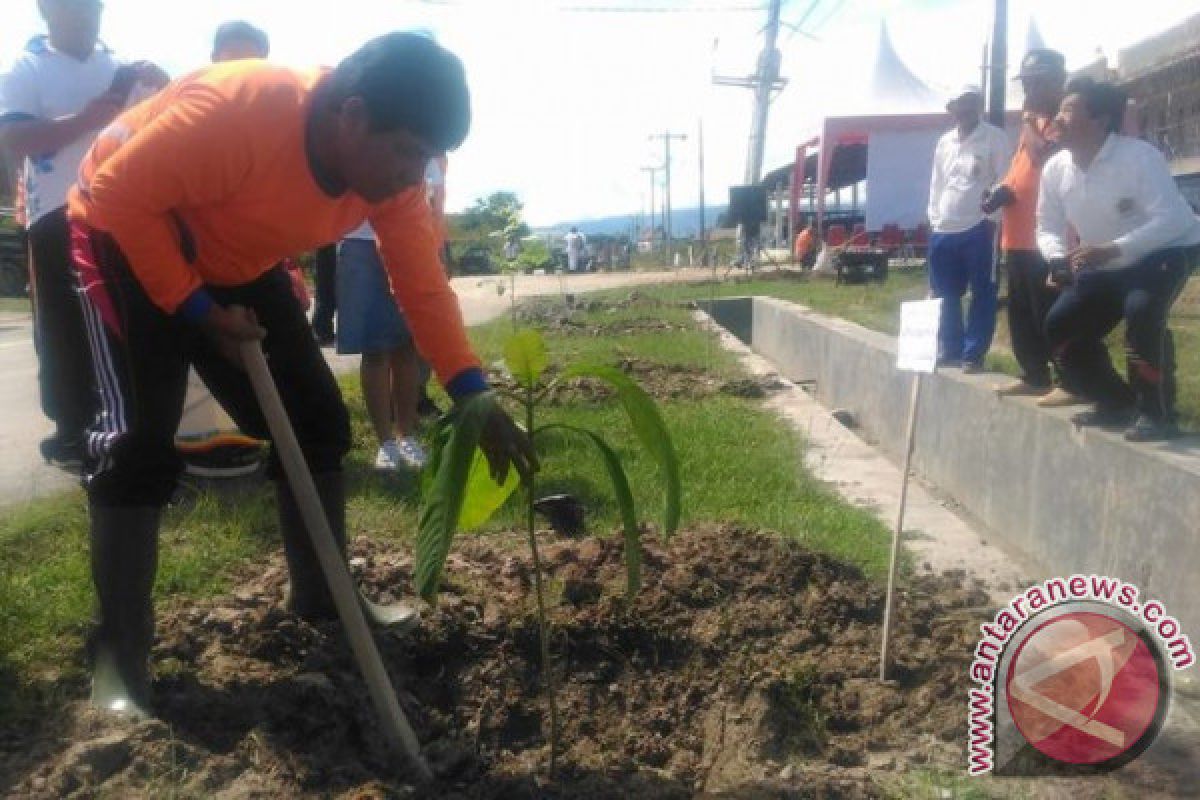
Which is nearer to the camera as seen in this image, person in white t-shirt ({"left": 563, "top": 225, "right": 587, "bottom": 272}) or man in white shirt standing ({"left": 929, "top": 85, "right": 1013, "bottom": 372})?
man in white shirt standing ({"left": 929, "top": 85, "right": 1013, "bottom": 372})

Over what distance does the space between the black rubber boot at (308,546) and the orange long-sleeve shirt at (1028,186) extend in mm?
3737

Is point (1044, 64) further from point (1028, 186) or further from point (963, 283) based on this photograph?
point (963, 283)

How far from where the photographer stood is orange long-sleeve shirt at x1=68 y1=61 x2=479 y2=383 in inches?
88.0

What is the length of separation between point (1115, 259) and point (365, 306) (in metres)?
3.06

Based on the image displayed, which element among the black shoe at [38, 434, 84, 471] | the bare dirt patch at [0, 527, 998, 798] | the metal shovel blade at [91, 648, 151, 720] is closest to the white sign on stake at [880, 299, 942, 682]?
the bare dirt patch at [0, 527, 998, 798]

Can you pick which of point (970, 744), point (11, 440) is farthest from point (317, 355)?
point (11, 440)

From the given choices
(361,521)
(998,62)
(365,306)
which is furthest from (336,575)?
(998,62)

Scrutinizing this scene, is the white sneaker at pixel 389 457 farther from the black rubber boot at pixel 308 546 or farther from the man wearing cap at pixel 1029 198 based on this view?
the man wearing cap at pixel 1029 198

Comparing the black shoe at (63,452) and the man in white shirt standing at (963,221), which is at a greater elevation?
the man in white shirt standing at (963,221)

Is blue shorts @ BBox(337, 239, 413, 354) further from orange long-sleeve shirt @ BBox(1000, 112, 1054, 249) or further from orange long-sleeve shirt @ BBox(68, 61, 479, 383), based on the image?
orange long-sleeve shirt @ BBox(1000, 112, 1054, 249)

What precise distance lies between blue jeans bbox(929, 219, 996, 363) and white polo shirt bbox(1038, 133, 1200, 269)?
5.25ft

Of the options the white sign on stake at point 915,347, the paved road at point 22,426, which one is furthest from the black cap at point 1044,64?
the paved road at point 22,426

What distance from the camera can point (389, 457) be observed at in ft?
15.8

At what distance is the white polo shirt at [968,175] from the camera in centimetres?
609
